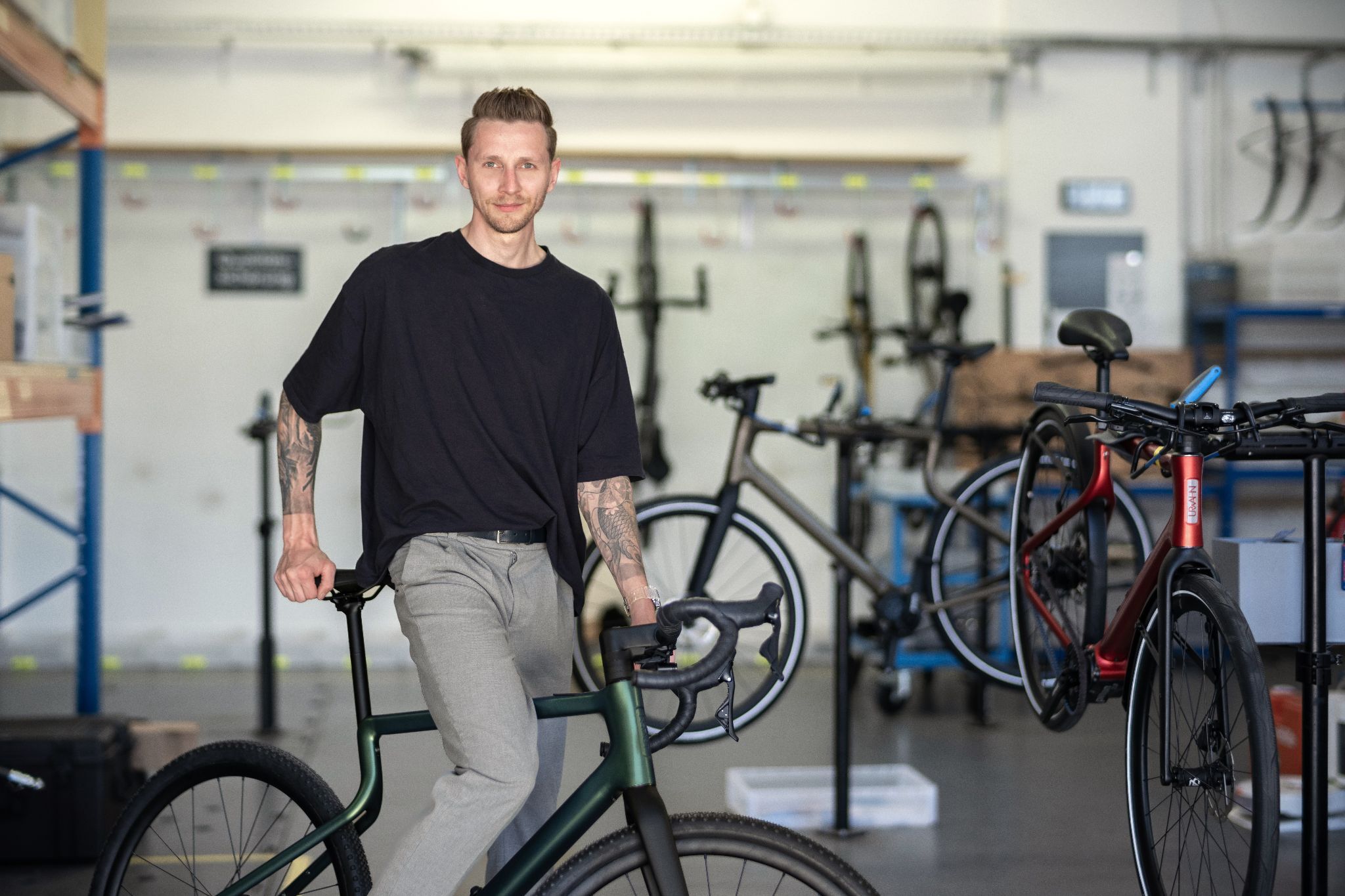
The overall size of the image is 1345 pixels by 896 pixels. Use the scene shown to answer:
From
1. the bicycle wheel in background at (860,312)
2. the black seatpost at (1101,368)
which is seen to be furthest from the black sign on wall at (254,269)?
the black seatpost at (1101,368)

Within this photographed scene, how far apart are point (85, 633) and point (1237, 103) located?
5.60 m

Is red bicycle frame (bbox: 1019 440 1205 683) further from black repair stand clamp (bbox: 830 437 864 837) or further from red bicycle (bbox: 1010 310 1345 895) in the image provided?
black repair stand clamp (bbox: 830 437 864 837)

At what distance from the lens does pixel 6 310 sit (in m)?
3.03

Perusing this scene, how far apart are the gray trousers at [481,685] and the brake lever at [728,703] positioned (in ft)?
0.92

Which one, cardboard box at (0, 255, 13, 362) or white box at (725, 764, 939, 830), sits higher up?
cardboard box at (0, 255, 13, 362)

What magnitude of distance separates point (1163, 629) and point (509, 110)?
1392 millimetres

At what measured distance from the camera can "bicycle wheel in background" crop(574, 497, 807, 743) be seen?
3213 millimetres

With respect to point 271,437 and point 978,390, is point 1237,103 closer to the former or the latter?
point 978,390

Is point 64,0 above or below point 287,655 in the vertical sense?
above

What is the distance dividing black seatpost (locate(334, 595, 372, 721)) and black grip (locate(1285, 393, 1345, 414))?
1.53 meters

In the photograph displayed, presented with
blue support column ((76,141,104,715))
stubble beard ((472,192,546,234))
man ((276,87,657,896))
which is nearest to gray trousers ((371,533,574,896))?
man ((276,87,657,896))

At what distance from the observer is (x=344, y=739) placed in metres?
4.36

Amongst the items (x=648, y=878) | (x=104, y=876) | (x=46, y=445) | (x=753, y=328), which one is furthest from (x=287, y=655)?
(x=648, y=878)

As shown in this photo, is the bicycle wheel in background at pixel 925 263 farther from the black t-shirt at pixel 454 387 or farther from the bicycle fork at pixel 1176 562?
the black t-shirt at pixel 454 387
